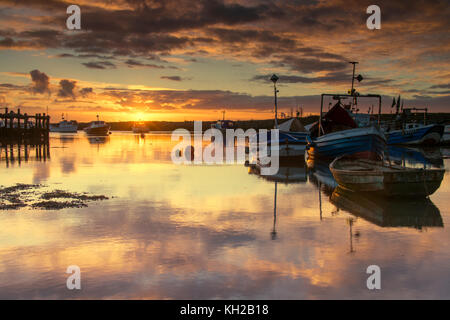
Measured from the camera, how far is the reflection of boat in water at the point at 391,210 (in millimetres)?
11875

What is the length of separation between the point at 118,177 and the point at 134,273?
14.8 metres

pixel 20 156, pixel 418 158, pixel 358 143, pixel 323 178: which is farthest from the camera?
pixel 418 158

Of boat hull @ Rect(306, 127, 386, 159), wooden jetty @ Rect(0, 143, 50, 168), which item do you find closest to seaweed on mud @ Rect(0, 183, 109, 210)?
wooden jetty @ Rect(0, 143, 50, 168)

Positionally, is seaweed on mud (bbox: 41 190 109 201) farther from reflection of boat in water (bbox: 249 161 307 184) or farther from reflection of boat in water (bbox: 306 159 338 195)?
reflection of boat in water (bbox: 249 161 307 184)

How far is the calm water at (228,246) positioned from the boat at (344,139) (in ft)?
26.9

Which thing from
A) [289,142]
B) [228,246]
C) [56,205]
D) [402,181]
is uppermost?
[289,142]

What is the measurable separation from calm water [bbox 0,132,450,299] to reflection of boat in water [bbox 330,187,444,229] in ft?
0.11

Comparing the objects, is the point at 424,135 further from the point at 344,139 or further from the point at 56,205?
the point at 56,205

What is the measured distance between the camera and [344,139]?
26.2 meters

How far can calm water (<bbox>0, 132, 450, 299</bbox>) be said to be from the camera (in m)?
6.93

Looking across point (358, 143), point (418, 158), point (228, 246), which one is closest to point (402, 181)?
point (228, 246)

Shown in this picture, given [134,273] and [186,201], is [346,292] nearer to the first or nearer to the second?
[134,273]

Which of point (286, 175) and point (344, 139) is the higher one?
point (344, 139)

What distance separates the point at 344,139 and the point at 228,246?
18797 millimetres
